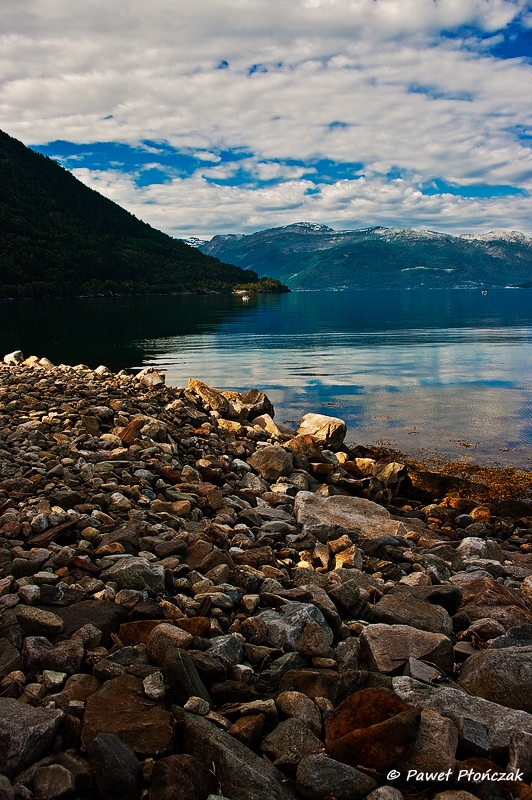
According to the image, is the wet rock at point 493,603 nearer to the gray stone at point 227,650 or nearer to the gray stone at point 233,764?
the gray stone at point 227,650

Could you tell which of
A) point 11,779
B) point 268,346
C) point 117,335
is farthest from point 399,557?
point 117,335

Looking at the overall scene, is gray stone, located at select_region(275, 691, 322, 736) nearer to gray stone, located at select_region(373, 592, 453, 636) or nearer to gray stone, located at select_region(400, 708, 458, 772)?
gray stone, located at select_region(400, 708, 458, 772)

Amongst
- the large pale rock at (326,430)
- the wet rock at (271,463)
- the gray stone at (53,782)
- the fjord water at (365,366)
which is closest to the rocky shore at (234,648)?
the gray stone at (53,782)

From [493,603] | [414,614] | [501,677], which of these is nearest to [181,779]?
[501,677]

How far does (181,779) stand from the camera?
3.67 m

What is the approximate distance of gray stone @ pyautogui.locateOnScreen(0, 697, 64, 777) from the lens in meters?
3.62

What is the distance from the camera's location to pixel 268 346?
188ft

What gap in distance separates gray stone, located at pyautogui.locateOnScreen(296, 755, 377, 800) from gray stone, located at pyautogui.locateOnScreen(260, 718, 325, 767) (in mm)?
180

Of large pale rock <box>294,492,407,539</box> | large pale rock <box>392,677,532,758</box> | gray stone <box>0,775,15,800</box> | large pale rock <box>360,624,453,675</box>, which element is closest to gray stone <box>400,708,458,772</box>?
large pale rock <box>392,677,532,758</box>

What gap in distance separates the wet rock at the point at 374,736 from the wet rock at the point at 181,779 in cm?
93

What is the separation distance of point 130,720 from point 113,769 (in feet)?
1.48

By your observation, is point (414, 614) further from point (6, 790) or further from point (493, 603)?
point (6, 790)

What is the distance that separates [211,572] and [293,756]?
9.13 ft

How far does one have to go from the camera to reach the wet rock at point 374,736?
3.98 metres
